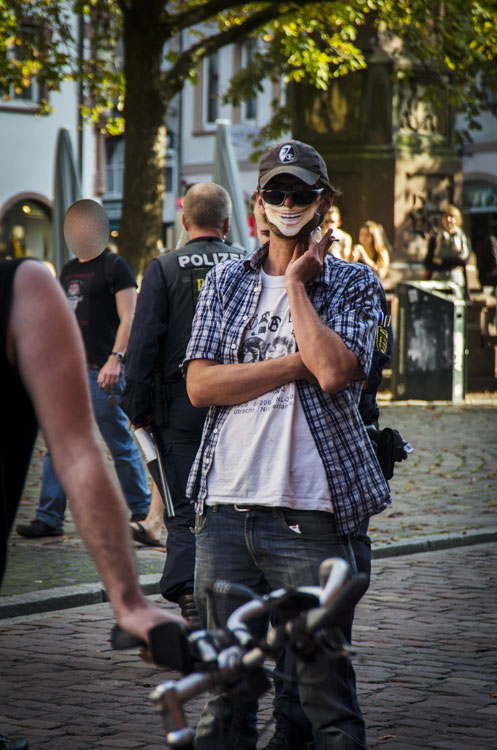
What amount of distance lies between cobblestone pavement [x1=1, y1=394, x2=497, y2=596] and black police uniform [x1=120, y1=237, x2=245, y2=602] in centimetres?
160

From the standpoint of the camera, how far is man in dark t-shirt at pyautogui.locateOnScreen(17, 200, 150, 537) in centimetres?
863

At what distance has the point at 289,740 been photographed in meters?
3.96

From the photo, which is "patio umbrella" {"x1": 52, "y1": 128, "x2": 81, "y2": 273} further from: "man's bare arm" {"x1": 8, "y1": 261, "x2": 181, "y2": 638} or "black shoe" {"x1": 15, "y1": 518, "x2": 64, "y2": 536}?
"man's bare arm" {"x1": 8, "y1": 261, "x2": 181, "y2": 638}

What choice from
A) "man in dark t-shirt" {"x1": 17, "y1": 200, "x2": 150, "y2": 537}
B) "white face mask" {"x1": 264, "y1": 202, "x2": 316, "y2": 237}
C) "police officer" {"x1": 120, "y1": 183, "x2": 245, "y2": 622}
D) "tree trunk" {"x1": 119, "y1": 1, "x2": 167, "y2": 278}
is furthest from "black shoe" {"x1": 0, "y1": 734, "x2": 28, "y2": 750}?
"tree trunk" {"x1": 119, "y1": 1, "x2": 167, "y2": 278}

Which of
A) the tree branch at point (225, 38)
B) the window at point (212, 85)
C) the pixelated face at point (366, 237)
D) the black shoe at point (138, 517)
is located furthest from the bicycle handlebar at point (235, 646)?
the window at point (212, 85)

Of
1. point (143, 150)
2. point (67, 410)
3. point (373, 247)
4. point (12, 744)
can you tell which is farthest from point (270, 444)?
point (373, 247)

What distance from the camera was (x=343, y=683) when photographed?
3346 millimetres

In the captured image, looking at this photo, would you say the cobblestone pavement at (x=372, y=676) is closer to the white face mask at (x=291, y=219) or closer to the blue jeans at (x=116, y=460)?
the white face mask at (x=291, y=219)

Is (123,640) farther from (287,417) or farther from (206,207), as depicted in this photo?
(206,207)

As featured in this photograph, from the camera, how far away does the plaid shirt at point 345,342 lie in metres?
3.46

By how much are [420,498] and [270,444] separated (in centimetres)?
753

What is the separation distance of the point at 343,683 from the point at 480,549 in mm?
5732

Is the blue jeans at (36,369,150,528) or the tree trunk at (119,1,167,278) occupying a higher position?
the tree trunk at (119,1,167,278)

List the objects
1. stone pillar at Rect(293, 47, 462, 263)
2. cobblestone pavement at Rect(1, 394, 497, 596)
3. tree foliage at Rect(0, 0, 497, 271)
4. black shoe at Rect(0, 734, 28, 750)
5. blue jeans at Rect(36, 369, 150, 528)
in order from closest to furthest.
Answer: black shoe at Rect(0, 734, 28, 750) → cobblestone pavement at Rect(1, 394, 497, 596) → blue jeans at Rect(36, 369, 150, 528) → tree foliage at Rect(0, 0, 497, 271) → stone pillar at Rect(293, 47, 462, 263)
